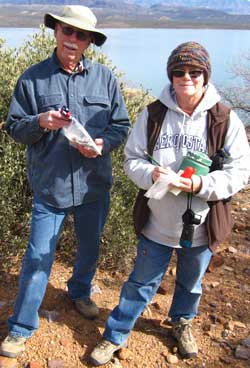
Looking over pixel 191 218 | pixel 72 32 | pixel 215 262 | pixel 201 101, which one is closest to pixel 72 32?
pixel 72 32

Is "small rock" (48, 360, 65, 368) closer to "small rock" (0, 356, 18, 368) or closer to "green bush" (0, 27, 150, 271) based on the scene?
"small rock" (0, 356, 18, 368)

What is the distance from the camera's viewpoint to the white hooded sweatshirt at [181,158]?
2.83m

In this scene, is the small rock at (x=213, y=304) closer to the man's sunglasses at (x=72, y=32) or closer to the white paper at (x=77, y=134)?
the white paper at (x=77, y=134)

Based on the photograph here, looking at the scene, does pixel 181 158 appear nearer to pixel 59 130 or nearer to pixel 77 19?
pixel 59 130

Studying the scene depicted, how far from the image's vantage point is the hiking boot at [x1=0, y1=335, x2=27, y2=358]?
3213 mm

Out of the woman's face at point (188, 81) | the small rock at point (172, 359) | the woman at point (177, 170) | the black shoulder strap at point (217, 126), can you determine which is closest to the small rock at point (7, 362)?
the woman at point (177, 170)

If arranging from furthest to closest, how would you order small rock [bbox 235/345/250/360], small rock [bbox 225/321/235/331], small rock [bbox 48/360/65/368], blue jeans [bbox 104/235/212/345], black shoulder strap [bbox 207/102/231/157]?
small rock [bbox 225/321/235/331], small rock [bbox 235/345/250/360], small rock [bbox 48/360/65/368], blue jeans [bbox 104/235/212/345], black shoulder strap [bbox 207/102/231/157]

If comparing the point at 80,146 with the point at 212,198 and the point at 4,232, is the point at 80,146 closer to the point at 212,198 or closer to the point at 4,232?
the point at 212,198

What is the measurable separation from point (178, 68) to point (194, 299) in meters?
1.46

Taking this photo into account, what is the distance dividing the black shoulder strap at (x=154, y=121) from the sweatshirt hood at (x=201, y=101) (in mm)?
40

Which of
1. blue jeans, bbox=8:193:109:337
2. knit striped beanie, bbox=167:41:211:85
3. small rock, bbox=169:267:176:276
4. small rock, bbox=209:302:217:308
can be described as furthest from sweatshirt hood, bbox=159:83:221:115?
small rock, bbox=169:267:176:276

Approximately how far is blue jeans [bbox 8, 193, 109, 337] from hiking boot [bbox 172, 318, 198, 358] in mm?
815

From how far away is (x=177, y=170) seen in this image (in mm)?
2895

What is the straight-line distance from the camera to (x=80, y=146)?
2.95m
